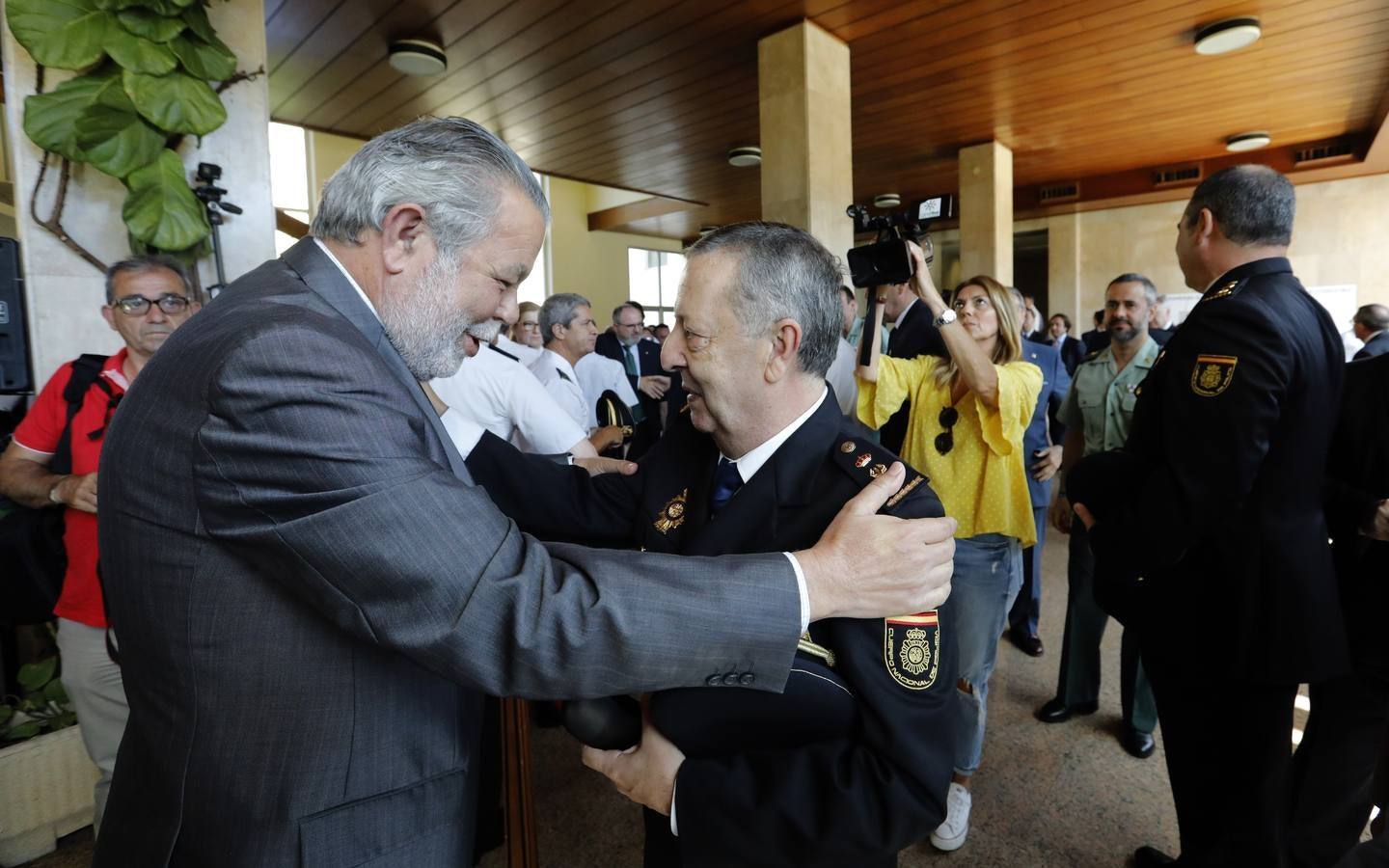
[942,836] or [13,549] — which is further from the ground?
[13,549]

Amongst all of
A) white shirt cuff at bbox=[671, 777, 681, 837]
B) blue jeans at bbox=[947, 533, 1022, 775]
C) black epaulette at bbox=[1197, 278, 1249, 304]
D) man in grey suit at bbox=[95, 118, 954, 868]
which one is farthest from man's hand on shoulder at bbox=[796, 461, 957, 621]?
blue jeans at bbox=[947, 533, 1022, 775]

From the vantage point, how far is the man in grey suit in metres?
0.79

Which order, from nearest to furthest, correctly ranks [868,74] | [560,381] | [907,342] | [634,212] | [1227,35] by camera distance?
1. [907,342]
2. [560,381]
3. [1227,35]
4. [868,74]
5. [634,212]

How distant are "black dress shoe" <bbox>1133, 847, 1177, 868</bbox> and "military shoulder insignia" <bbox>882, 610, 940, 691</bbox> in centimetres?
178

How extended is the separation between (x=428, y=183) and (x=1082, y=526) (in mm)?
2620

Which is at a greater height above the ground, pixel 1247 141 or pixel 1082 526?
pixel 1247 141

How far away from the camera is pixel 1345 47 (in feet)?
18.9

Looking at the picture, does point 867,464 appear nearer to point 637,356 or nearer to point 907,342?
point 907,342

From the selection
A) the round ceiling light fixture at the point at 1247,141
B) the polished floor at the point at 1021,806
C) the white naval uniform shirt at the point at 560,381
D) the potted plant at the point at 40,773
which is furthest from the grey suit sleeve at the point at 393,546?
the round ceiling light fixture at the point at 1247,141

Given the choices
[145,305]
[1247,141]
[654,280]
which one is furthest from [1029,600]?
[654,280]

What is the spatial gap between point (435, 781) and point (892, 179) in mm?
9916

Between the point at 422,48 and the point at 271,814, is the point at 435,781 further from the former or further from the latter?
the point at 422,48

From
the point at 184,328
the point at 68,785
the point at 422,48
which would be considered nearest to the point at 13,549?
the point at 68,785

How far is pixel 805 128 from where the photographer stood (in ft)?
16.3
